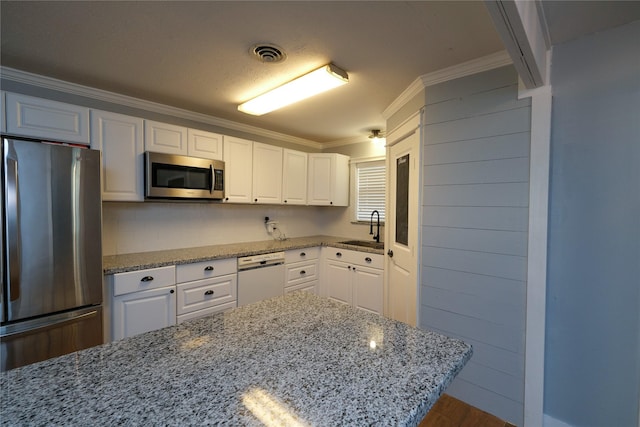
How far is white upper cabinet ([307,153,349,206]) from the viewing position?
3.79m

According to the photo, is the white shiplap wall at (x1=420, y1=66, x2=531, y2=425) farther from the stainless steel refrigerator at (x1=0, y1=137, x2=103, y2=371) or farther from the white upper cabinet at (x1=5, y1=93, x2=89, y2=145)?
the white upper cabinet at (x1=5, y1=93, x2=89, y2=145)

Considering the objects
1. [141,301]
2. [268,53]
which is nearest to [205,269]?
[141,301]

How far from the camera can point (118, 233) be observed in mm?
2568

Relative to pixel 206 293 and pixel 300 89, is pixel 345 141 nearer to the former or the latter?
pixel 300 89

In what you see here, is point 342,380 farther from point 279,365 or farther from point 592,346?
point 592,346

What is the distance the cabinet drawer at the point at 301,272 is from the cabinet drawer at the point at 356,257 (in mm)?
242

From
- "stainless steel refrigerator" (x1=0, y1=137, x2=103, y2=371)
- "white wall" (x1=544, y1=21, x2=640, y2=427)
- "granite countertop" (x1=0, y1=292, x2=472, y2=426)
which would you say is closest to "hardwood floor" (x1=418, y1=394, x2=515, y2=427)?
"white wall" (x1=544, y1=21, x2=640, y2=427)

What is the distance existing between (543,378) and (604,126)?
146 cm

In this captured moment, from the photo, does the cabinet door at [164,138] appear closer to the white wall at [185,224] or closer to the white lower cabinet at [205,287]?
the white wall at [185,224]

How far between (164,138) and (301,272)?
6.58ft

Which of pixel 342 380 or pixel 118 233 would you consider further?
pixel 118 233

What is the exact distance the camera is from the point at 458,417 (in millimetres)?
1855

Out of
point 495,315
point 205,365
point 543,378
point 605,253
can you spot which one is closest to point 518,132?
point 605,253

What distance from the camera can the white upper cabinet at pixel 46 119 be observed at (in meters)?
1.81
